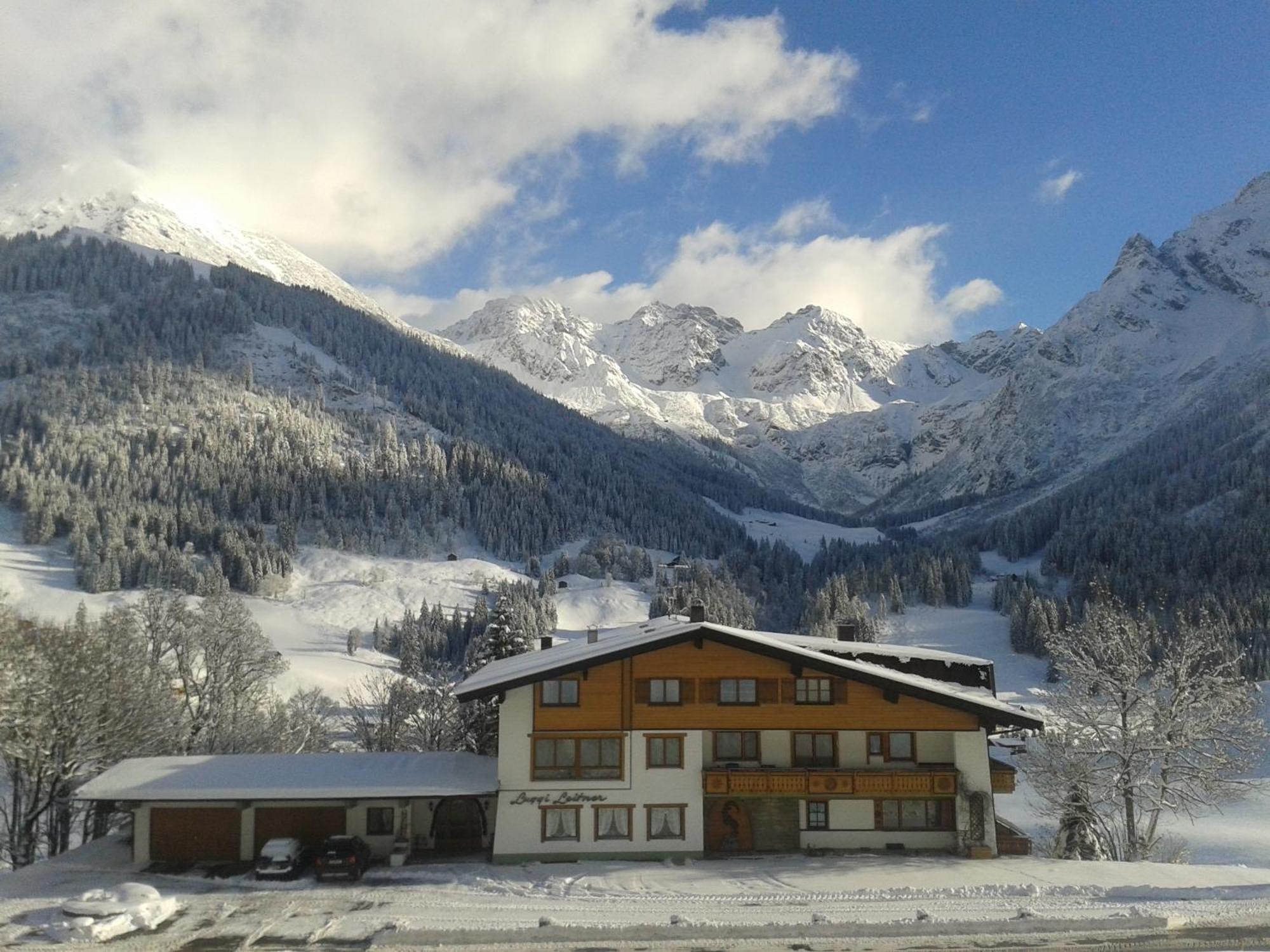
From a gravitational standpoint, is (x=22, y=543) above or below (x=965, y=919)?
above

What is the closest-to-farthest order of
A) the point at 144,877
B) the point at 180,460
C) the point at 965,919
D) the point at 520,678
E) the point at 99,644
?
the point at 965,919, the point at 144,877, the point at 520,678, the point at 99,644, the point at 180,460

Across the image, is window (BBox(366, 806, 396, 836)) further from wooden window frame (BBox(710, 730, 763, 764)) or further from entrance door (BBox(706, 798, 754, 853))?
wooden window frame (BBox(710, 730, 763, 764))

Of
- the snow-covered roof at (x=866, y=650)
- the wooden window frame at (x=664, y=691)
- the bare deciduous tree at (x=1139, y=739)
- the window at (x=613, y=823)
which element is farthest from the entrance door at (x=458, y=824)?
the bare deciduous tree at (x=1139, y=739)

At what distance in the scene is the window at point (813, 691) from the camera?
3341 cm

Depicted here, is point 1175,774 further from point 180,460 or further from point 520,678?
point 180,460

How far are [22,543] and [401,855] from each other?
16829 centimetres

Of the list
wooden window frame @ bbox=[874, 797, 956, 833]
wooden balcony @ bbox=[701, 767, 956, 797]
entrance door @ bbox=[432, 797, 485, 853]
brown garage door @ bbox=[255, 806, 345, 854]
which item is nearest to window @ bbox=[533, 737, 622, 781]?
wooden balcony @ bbox=[701, 767, 956, 797]

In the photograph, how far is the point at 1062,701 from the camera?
40.8m

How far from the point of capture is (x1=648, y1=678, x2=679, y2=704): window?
33.3 metres

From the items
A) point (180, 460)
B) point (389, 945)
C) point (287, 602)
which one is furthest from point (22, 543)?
point (389, 945)

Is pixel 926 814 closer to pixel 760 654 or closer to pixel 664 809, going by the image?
pixel 760 654

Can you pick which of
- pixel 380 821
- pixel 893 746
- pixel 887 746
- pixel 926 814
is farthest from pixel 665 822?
pixel 380 821

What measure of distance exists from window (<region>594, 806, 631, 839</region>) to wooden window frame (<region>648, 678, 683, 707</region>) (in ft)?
12.2

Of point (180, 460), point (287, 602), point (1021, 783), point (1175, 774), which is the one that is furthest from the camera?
point (180, 460)
